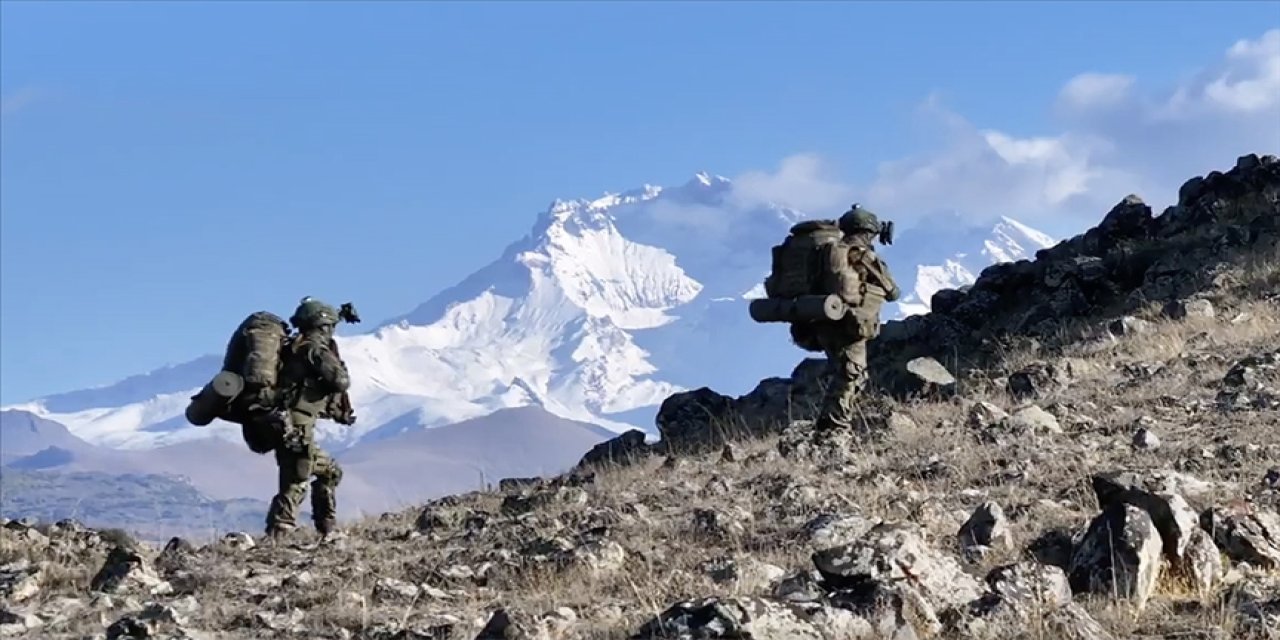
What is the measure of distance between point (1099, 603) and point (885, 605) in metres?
1.05

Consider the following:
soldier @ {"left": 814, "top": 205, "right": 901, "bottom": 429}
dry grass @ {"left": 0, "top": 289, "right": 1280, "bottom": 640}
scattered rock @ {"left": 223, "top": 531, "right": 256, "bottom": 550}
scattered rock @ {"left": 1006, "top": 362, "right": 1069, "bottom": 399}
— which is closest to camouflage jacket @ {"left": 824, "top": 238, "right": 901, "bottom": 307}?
soldier @ {"left": 814, "top": 205, "right": 901, "bottom": 429}

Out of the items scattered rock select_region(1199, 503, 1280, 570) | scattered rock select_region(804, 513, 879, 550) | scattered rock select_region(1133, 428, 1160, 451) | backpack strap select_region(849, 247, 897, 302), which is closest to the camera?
scattered rock select_region(1199, 503, 1280, 570)

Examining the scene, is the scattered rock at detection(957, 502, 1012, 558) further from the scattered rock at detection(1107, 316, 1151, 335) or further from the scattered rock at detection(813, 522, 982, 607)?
the scattered rock at detection(1107, 316, 1151, 335)

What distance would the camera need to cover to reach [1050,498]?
Result: 10.4 metres

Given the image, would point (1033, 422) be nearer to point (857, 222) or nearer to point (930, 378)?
point (857, 222)

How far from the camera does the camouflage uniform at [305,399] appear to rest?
14.5 m

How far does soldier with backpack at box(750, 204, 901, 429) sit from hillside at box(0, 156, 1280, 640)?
52 centimetres

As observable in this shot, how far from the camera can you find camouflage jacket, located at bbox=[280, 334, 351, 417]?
14.5 m

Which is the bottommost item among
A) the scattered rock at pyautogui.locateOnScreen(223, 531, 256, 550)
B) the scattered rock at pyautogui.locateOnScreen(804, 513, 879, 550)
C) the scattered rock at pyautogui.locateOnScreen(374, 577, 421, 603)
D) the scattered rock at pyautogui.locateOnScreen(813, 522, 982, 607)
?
the scattered rock at pyautogui.locateOnScreen(813, 522, 982, 607)

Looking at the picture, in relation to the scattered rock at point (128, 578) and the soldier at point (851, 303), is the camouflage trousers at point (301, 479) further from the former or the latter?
the soldier at point (851, 303)

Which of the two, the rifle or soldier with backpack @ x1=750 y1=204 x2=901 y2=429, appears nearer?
the rifle

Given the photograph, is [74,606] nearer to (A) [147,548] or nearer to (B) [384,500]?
(A) [147,548]

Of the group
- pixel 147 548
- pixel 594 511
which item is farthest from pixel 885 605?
pixel 147 548

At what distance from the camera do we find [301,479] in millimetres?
14797
